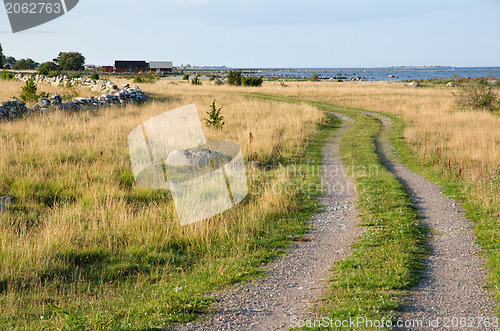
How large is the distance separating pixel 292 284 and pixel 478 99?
23.7m

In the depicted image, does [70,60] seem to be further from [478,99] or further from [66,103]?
[478,99]

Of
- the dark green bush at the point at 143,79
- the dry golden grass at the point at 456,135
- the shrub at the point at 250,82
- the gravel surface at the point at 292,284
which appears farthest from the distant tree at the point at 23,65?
the gravel surface at the point at 292,284

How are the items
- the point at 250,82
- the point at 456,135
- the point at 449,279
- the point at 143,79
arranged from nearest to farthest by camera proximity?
1. the point at 449,279
2. the point at 456,135
3. the point at 143,79
4. the point at 250,82

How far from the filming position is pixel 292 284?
5.19 metres

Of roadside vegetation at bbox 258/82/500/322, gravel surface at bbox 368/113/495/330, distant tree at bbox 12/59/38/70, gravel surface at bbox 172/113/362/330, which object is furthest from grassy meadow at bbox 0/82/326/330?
distant tree at bbox 12/59/38/70

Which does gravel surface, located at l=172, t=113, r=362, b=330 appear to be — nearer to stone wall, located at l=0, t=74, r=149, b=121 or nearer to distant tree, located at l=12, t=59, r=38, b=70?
stone wall, located at l=0, t=74, r=149, b=121

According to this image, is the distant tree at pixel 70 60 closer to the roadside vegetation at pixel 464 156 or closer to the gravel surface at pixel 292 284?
the roadside vegetation at pixel 464 156

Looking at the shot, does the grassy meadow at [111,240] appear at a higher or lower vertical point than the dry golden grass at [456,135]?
lower

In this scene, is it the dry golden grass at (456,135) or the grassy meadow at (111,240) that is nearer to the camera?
the grassy meadow at (111,240)

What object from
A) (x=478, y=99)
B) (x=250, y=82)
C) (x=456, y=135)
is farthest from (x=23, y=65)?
(x=456, y=135)

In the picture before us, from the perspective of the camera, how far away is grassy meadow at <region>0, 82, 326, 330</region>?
4586 mm

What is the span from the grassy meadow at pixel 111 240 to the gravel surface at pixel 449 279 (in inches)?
87.7

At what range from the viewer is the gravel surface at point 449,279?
13.8 ft

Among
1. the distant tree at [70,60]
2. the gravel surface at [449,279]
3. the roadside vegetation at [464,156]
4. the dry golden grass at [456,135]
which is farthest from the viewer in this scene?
the distant tree at [70,60]
